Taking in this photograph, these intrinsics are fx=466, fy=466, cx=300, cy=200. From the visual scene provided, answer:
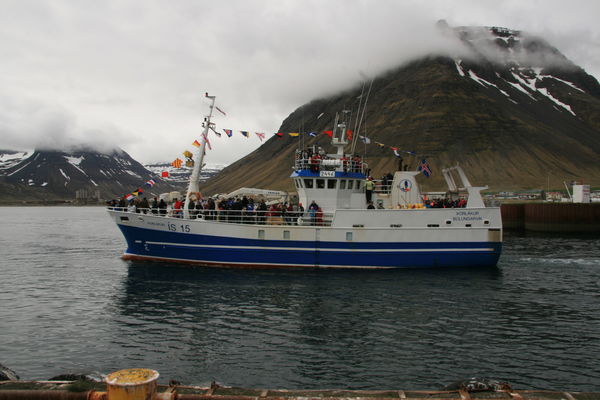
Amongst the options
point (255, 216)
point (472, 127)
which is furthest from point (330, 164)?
point (472, 127)

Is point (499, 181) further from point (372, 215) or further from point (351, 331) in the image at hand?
point (351, 331)

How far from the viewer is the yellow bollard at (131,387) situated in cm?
707

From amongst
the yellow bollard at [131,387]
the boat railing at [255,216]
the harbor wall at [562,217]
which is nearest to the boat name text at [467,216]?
the boat railing at [255,216]

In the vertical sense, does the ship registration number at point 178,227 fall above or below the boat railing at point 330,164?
below

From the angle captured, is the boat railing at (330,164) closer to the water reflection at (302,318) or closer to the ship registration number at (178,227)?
the water reflection at (302,318)

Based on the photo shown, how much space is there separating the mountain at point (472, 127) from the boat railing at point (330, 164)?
99455 millimetres

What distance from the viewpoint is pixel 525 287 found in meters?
23.3

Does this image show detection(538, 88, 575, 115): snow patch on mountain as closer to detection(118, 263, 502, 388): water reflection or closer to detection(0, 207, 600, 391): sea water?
detection(0, 207, 600, 391): sea water

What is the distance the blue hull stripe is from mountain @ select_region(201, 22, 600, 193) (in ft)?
324

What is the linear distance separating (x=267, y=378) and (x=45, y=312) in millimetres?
11489

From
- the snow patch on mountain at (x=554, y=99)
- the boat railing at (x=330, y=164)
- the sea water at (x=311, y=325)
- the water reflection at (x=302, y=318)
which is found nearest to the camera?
the sea water at (x=311, y=325)

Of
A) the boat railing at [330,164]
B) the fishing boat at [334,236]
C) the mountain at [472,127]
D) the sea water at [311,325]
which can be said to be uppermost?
the mountain at [472,127]

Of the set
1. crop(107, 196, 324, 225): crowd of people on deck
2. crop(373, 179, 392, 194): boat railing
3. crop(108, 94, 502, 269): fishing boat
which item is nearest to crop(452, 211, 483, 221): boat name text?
crop(108, 94, 502, 269): fishing boat

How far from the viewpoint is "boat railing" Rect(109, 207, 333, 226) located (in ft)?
88.6
